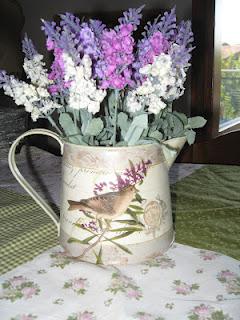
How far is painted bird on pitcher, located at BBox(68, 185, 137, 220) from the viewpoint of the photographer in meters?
0.51

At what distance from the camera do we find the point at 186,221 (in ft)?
2.34

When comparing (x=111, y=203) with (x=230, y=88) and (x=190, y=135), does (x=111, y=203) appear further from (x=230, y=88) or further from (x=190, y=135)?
(x=230, y=88)

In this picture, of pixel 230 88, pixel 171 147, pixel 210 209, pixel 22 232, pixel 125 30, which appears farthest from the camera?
pixel 230 88

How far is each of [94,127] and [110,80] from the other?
0.06 m

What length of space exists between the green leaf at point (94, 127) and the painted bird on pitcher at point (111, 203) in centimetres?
8

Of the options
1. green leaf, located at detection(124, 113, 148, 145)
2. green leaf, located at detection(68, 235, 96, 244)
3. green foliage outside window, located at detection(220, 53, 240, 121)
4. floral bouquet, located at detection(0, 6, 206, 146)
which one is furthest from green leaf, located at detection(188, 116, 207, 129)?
green foliage outside window, located at detection(220, 53, 240, 121)

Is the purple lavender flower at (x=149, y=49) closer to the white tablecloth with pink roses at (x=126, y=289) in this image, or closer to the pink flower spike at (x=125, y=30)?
the pink flower spike at (x=125, y=30)

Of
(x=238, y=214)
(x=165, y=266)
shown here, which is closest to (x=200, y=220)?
(x=238, y=214)

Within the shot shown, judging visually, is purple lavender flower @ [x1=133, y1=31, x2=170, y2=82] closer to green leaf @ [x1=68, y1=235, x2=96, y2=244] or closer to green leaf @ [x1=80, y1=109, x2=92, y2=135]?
green leaf @ [x1=80, y1=109, x2=92, y2=135]

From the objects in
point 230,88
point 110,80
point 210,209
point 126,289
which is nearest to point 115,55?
point 110,80

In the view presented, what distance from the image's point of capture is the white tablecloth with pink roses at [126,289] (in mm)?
454

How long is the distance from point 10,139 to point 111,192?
124cm

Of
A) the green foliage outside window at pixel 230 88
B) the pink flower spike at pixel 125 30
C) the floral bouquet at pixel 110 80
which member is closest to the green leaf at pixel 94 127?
the floral bouquet at pixel 110 80

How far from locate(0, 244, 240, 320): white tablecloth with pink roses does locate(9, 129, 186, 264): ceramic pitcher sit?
3 centimetres
